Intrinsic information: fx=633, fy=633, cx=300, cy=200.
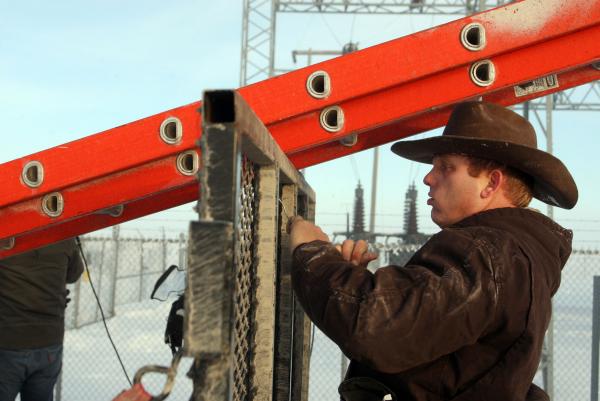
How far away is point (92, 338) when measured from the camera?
11.1m

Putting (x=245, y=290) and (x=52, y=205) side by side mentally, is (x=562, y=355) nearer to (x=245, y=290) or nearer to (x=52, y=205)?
(x=52, y=205)

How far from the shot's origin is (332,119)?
6.85 feet

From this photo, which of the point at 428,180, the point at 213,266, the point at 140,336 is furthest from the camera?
the point at 140,336

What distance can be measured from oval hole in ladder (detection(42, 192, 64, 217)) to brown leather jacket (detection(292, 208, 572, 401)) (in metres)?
1.03

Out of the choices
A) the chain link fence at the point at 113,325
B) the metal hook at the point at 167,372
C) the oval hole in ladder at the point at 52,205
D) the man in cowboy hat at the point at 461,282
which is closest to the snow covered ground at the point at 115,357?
the chain link fence at the point at 113,325

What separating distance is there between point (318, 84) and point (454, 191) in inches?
21.5

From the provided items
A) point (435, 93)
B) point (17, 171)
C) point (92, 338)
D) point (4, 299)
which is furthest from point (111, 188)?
point (92, 338)

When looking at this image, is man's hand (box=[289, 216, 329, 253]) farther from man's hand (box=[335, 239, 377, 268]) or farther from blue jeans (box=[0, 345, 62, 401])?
blue jeans (box=[0, 345, 62, 401])

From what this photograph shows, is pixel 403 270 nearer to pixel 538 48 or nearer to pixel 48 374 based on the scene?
pixel 538 48

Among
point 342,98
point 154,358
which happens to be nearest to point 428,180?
point 342,98

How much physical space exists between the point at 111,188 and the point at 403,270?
3.67 ft

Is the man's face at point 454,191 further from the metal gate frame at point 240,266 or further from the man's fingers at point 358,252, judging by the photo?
the metal gate frame at point 240,266

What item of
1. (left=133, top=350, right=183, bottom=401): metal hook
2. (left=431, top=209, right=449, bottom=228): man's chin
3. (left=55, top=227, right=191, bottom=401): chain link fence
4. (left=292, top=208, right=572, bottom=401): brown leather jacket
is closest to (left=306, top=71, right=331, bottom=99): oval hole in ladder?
(left=431, top=209, right=449, bottom=228): man's chin

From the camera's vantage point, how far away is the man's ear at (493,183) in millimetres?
1734
